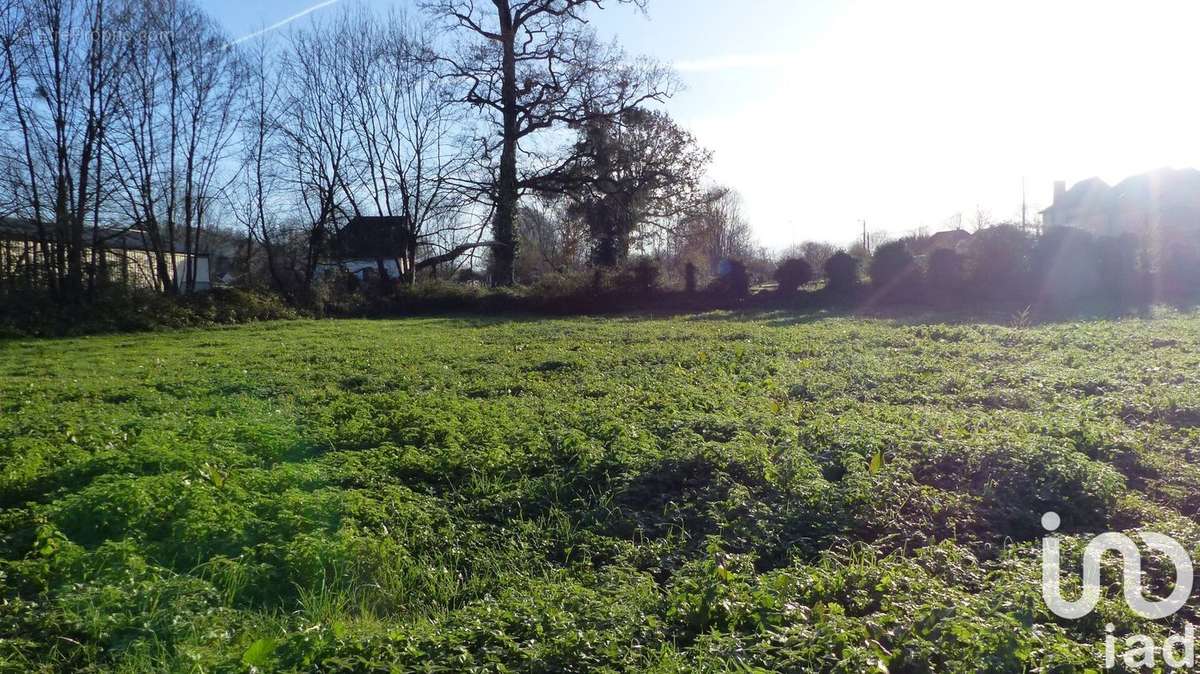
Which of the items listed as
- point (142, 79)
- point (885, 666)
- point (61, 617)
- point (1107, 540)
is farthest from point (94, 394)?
point (142, 79)

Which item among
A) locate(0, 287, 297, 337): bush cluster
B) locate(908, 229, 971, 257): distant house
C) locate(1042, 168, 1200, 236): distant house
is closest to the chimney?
locate(1042, 168, 1200, 236): distant house

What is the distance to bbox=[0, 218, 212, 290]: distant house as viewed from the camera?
74.1ft

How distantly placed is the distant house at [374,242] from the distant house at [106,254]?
19.4ft

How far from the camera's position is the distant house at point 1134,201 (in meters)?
48.0

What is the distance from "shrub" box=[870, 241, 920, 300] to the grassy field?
1897 cm

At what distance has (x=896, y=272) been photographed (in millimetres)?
27844

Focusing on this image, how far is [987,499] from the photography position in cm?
494

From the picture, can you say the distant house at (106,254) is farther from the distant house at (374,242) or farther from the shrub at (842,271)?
the shrub at (842,271)

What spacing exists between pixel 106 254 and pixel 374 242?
11.2m

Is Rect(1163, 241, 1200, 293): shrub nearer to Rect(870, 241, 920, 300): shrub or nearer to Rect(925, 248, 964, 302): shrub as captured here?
Rect(925, 248, 964, 302): shrub

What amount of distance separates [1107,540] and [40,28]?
28.6 m

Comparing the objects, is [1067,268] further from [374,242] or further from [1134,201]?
[1134,201]

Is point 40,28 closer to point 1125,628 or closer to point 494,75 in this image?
Answer: point 494,75

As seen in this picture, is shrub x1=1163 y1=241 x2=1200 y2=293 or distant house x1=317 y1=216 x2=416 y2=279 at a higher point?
distant house x1=317 y1=216 x2=416 y2=279
